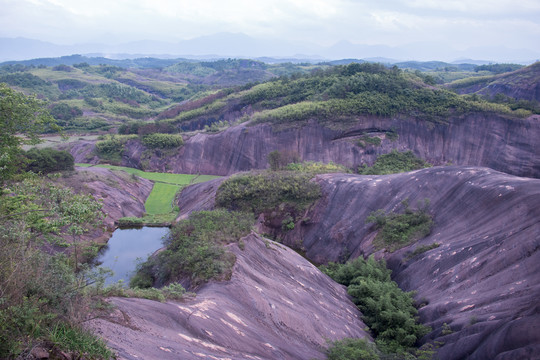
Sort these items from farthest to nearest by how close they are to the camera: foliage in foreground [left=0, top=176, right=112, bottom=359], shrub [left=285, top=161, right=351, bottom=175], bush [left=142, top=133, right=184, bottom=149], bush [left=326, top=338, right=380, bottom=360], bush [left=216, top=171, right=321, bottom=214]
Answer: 1. bush [left=142, top=133, right=184, bottom=149]
2. shrub [left=285, top=161, right=351, bottom=175]
3. bush [left=216, top=171, right=321, bottom=214]
4. bush [left=326, top=338, right=380, bottom=360]
5. foliage in foreground [left=0, top=176, right=112, bottom=359]

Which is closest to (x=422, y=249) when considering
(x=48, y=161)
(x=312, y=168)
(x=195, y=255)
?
(x=195, y=255)

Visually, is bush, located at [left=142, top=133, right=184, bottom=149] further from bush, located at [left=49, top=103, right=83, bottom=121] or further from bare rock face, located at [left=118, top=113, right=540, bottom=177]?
bush, located at [left=49, top=103, right=83, bottom=121]

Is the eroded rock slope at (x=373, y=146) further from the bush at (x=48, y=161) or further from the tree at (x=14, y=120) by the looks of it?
the tree at (x=14, y=120)

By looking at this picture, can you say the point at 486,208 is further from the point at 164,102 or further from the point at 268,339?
the point at 164,102

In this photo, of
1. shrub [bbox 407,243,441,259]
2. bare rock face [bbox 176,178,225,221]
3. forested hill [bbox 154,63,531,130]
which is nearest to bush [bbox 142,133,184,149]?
forested hill [bbox 154,63,531,130]

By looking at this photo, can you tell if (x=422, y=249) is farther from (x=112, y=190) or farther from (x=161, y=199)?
(x=112, y=190)

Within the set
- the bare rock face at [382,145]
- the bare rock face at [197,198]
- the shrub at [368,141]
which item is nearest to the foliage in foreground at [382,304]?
the bare rock face at [197,198]

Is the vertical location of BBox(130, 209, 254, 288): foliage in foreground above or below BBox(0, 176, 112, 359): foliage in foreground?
below
